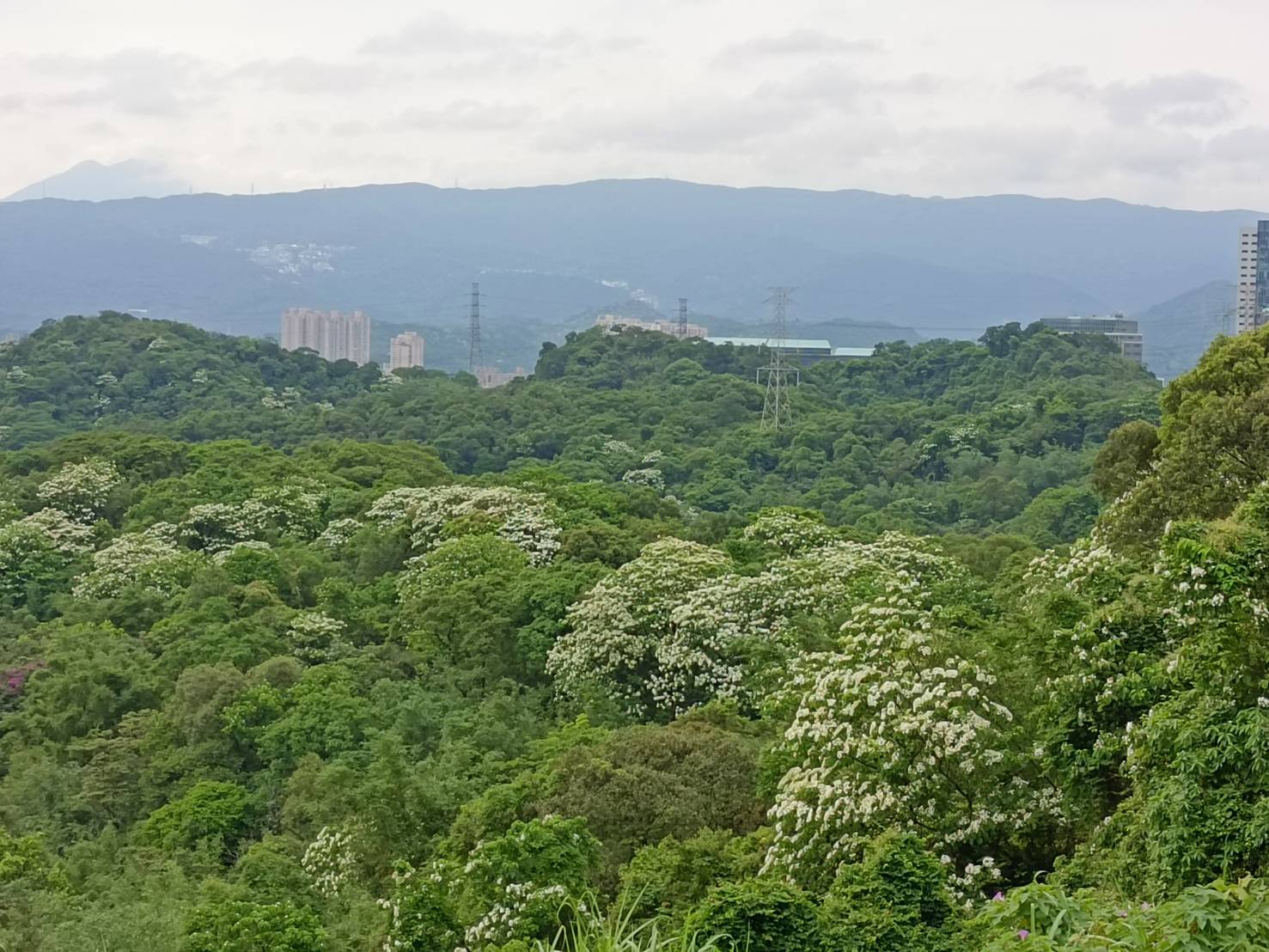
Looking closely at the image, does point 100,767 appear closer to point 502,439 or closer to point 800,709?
point 800,709

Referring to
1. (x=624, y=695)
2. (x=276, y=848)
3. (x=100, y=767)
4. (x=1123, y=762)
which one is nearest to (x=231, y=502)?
(x=100, y=767)

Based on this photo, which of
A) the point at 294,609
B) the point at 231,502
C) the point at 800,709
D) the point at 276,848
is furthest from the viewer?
the point at 231,502

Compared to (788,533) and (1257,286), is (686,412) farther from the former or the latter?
(1257,286)

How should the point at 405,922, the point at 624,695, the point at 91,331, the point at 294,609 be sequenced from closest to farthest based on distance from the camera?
the point at 405,922
the point at 624,695
the point at 294,609
the point at 91,331

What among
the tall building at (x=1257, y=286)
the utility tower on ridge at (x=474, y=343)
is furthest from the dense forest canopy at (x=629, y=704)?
the utility tower on ridge at (x=474, y=343)

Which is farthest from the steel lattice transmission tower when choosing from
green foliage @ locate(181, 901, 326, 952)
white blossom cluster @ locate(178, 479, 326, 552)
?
green foliage @ locate(181, 901, 326, 952)

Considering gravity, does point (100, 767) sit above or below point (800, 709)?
below

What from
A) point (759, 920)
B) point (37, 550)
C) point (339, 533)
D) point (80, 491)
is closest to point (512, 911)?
point (759, 920)
